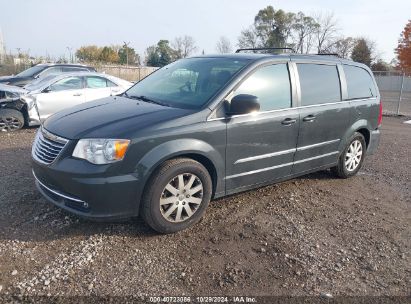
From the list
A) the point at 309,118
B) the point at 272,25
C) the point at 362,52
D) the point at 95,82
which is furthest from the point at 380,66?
the point at 309,118

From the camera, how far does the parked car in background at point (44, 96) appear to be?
8438 millimetres

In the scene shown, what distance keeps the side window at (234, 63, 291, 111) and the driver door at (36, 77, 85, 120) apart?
6276 millimetres

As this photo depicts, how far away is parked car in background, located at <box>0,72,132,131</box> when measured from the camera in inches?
332

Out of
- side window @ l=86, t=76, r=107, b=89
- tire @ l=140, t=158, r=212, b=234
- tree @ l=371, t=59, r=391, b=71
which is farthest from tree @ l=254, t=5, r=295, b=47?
tire @ l=140, t=158, r=212, b=234

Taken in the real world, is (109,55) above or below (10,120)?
above

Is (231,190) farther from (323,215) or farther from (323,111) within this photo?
(323,111)

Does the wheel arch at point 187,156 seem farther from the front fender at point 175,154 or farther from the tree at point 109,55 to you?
the tree at point 109,55

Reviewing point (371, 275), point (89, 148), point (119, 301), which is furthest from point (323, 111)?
point (119, 301)

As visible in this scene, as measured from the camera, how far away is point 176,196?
3605mm

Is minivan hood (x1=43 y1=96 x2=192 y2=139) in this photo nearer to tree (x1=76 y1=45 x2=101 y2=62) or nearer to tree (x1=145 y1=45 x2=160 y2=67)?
tree (x1=145 y1=45 x2=160 y2=67)

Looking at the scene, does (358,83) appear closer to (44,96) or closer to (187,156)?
(187,156)

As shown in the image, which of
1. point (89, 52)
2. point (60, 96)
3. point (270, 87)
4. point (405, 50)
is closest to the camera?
point (270, 87)

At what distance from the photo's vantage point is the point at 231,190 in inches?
161

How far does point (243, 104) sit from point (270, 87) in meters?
0.73
